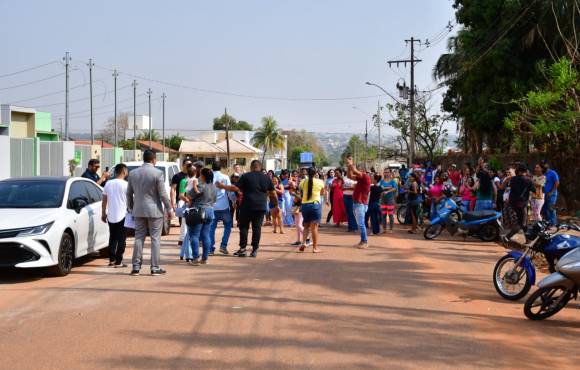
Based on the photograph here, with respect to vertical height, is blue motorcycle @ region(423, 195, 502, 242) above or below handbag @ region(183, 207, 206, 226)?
below

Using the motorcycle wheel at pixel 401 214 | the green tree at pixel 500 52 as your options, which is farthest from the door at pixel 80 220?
the green tree at pixel 500 52

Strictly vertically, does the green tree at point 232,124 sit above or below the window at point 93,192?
above

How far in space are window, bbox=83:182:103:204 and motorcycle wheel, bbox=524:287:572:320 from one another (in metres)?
7.58

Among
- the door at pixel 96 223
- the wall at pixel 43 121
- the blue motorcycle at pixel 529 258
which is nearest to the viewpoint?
the blue motorcycle at pixel 529 258

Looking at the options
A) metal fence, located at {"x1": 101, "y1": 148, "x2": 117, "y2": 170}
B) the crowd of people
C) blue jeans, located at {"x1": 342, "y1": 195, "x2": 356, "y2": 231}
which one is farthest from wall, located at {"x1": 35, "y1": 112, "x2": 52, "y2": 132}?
blue jeans, located at {"x1": 342, "y1": 195, "x2": 356, "y2": 231}

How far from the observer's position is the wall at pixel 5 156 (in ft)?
98.8

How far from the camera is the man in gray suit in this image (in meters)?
10.7

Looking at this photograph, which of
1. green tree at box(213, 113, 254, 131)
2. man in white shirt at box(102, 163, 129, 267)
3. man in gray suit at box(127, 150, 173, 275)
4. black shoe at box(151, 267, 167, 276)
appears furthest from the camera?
green tree at box(213, 113, 254, 131)

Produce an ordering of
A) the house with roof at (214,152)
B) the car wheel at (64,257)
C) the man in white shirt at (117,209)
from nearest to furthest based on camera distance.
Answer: the car wheel at (64,257), the man in white shirt at (117,209), the house with roof at (214,152)

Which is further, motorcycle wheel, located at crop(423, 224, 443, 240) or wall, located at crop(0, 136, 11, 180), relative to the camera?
wall, located at crop(0, 136, 11, 180)

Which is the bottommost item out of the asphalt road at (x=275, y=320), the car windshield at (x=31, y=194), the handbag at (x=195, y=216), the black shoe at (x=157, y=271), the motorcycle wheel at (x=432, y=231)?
the asphalt road at (x=275, y=320)

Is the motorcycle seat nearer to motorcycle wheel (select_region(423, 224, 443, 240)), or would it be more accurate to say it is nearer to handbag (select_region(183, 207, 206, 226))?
motorcycle wheel (select_region(423, 224, 443, 240))

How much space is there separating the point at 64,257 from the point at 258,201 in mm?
3733

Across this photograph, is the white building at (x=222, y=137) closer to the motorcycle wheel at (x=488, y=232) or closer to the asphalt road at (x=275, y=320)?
the motorcycle wheel at (x=488, y=232)
